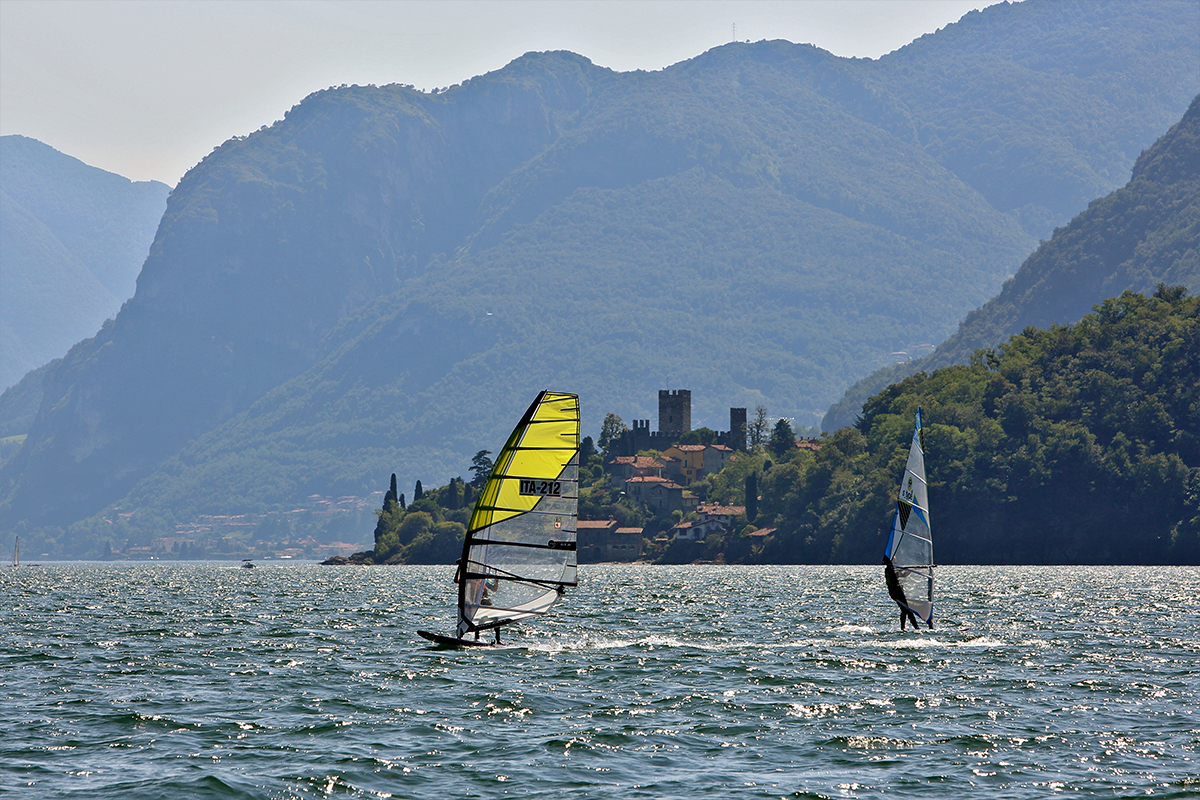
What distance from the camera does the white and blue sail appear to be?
53156 mm

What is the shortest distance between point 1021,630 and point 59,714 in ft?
123

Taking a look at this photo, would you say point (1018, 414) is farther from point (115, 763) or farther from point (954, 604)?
point (115, 763)

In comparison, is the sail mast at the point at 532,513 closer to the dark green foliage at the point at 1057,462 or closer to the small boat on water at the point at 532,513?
the small boat on water at the point at 532,513

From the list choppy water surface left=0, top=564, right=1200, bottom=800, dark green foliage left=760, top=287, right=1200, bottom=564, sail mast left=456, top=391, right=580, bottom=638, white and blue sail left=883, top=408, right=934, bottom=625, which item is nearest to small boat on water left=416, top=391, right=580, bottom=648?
sail mast left=456, top=391, right=580, bottom=638

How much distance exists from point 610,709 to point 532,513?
24.2 feet

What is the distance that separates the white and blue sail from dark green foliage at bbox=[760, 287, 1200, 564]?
350 feet

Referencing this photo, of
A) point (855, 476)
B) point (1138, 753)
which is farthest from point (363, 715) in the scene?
point (855, 476)

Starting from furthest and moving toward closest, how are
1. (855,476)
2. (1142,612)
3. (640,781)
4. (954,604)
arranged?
(855,476)
(954,604)
(1142,612)
(640,781)

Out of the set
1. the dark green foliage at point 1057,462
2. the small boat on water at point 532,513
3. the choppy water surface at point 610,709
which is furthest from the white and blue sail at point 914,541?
the dark green foliage at point 1057,462

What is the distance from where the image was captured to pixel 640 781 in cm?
2575

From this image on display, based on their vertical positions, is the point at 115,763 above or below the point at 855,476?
below

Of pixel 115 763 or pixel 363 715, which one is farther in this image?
pixel 363 715

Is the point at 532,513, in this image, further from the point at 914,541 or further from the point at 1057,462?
the point at 1057,462

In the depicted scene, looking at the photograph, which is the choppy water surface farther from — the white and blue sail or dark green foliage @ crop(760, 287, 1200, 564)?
dark green foliage @ crop(760, 287, 1200, 564)
